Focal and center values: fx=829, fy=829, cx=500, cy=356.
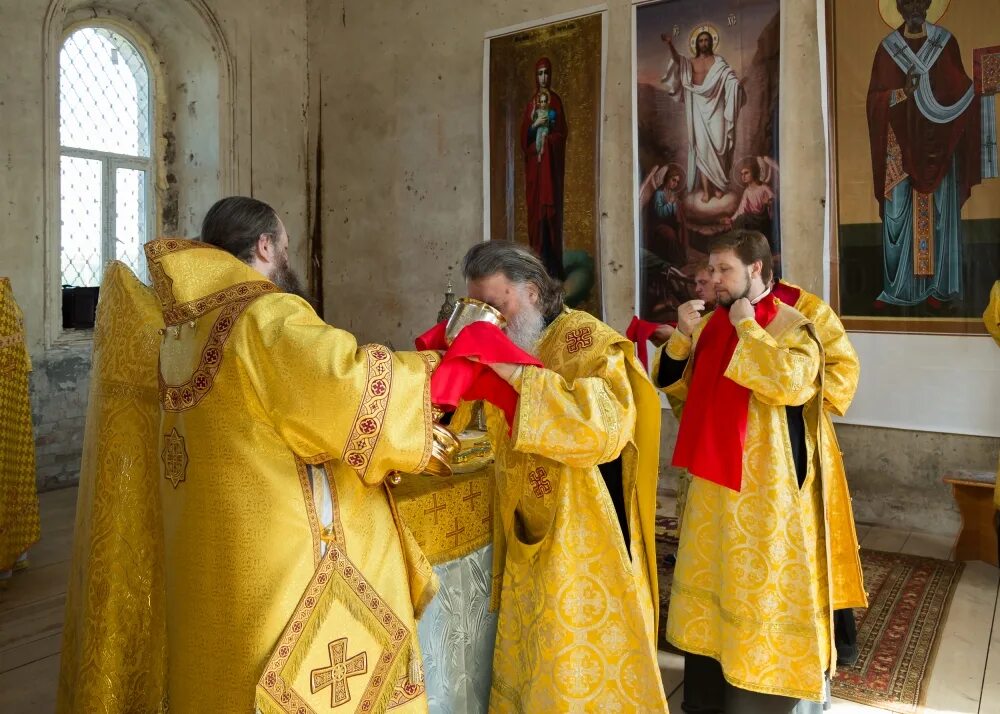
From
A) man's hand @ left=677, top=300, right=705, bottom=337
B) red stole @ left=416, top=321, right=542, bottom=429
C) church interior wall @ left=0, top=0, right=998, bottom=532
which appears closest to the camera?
red stole @ left=416, top=321, right=542, bottom=429

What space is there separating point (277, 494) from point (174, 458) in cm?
29

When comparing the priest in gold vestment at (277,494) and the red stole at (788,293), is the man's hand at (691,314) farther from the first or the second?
the priest in gold vestment at (277,494)

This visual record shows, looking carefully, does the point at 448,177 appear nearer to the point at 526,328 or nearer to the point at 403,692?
the point at 526,328

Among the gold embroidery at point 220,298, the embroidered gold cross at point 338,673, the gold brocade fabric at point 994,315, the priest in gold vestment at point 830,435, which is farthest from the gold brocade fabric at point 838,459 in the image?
the gold embroidery at point 220,298

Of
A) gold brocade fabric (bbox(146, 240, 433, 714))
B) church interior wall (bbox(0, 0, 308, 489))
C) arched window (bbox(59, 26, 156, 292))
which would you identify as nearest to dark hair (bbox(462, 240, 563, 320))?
gold brocade fabric (bbox(146, 240, 433, 714))

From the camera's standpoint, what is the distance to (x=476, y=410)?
2895mm

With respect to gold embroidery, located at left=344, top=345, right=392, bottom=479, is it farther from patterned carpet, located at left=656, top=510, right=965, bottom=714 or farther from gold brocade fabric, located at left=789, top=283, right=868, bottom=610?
patterned carpet, located at left=656, top=510, right=965, bottom=714

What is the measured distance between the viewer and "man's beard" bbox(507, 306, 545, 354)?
2355mm

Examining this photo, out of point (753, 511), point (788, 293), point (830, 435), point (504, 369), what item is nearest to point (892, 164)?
point (788, 293)

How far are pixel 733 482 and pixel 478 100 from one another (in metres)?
5.76

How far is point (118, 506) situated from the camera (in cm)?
213

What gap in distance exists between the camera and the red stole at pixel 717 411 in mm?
2660

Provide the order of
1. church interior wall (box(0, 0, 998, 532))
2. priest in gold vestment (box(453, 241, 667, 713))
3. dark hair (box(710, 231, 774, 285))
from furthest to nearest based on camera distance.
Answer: church interior wall (box(0, 0, 998, 532))
dark hair (box(710, 231, 774, 285))
priest in gold vestment (box(453, 241, 667, 713))

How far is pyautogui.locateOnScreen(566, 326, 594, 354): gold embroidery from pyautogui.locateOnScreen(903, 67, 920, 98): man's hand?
4.28 m
